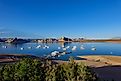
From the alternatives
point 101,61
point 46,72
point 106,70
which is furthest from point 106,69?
point 101,61

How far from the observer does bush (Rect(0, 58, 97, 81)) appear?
13902mm

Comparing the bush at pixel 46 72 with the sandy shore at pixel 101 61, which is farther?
the sandy shore at pixel 101 61

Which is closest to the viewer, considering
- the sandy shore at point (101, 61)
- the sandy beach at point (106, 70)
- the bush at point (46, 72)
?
the bush at point (46, 72)

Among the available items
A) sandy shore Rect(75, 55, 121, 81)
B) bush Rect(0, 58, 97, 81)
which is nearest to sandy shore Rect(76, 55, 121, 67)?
sandy shore Rect(75, 55, 121, 81)

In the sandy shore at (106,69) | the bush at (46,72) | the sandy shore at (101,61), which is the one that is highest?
the bush at (46,72)

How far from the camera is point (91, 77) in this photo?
1378cm

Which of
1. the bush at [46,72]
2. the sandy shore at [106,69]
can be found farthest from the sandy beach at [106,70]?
the bush at [46,72]

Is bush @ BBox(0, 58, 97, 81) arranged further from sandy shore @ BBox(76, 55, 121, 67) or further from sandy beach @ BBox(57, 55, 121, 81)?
sandy shore @ BBox(76, 55, 121, 67)

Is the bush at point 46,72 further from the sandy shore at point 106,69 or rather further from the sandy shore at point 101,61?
the sandy shore at point 101,61

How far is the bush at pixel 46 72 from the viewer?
13.9 m

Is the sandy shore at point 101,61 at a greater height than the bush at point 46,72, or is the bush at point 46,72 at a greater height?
the bush at point 46,72

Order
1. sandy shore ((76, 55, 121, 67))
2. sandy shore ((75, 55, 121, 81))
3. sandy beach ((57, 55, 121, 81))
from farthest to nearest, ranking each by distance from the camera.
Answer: sandy shore ((76, 55, 121, 67)) < sandy shore ((75, 55, 121, 81)) < sandy beach ((57, 55, 121, 81))

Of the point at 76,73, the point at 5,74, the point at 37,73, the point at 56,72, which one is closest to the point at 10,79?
the point at 5,74

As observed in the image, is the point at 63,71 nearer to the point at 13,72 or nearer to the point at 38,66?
the point at 38,66
